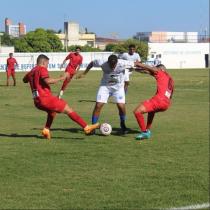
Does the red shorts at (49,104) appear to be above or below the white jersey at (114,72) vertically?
below

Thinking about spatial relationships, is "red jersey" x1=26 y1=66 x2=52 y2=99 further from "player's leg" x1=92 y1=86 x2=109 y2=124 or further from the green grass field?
"player's leg" x1=92 y1=86 x2=109 y2=124

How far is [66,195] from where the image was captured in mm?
7129

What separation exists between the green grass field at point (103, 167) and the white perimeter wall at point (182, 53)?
88.4 metres

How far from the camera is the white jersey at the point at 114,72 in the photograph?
12.7 m

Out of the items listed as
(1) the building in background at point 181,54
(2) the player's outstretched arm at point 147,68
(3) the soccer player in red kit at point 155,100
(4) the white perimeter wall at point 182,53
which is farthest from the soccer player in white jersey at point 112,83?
(4) the white perimeter wall at point 182,53

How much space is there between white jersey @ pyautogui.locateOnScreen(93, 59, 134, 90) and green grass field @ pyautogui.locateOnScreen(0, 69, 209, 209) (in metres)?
1.06

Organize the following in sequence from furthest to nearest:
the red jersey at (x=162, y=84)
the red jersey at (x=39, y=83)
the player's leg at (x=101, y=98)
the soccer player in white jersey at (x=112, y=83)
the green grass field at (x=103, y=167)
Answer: the player's leg at (x=101, y=98) < the soccer player in white jersey at (x=112, y=83) < the red jersey at (x=162, y=84) < the red jersey at (x=39, y=83) < the green grass field at (x=103, y=167)

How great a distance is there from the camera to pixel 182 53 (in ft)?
340

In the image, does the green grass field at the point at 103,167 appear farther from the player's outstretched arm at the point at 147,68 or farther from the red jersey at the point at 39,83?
the player's outstretched arm at the point at 147,68

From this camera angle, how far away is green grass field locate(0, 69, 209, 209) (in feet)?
22.6

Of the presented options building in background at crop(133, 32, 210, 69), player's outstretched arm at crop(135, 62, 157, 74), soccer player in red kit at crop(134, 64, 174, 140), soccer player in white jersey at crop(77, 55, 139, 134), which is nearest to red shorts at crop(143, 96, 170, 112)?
soccer player in red kit at crop(134, 64, 174, 140)

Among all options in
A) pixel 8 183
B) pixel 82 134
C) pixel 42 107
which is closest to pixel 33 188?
pixel 8 183

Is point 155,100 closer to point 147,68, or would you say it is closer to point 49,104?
point 147,68


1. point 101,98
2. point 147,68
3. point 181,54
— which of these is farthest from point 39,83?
point 181,54
